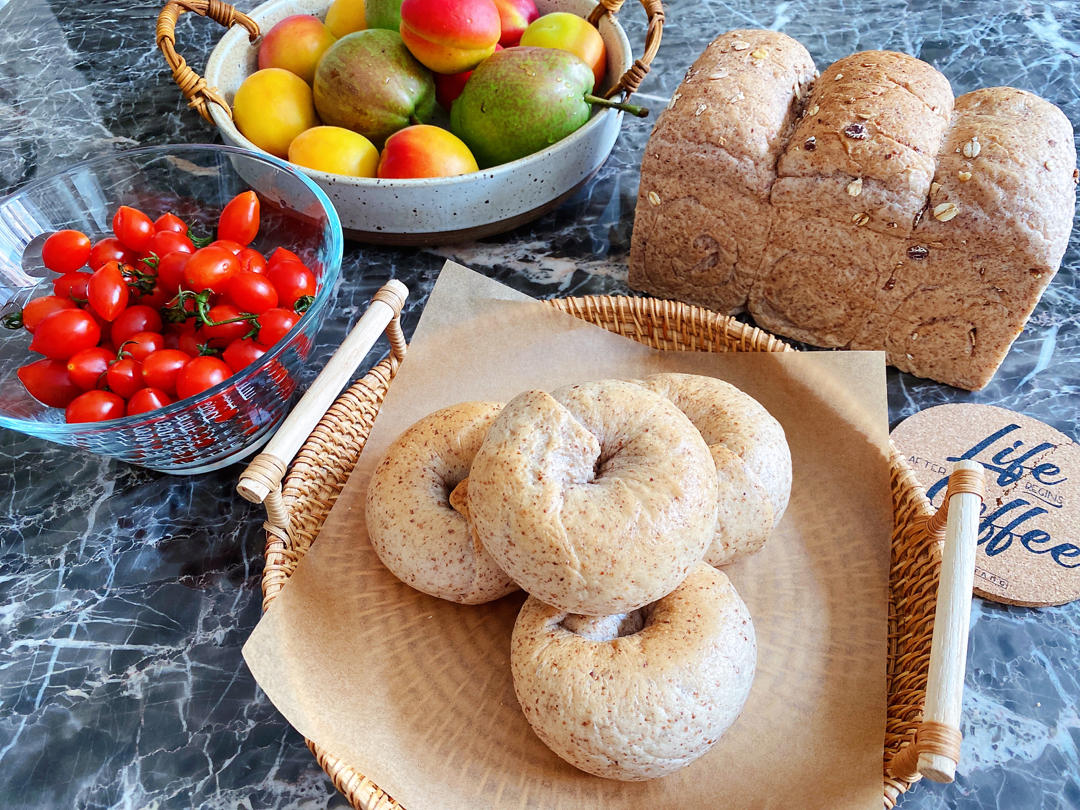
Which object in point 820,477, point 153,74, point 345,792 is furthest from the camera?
point 153,74

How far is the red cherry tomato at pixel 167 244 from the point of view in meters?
1.11

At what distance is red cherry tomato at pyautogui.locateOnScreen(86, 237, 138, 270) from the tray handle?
3.86 feet

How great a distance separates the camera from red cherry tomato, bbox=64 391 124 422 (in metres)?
0.96

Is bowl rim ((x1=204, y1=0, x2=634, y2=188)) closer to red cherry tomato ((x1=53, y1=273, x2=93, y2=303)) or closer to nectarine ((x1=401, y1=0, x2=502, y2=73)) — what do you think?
nectarine ((x1=401, y1=0, x2=502, y2=73))

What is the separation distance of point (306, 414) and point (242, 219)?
0.49 metres

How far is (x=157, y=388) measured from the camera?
0.99m

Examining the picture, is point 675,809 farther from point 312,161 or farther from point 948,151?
point 312,161

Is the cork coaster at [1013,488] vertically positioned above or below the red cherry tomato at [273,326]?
below

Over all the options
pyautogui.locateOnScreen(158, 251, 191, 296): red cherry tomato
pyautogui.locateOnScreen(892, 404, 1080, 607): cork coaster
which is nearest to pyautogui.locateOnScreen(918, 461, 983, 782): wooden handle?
pyautogui.locateOnScreen(892, 404, 1080, 607): cork coaster

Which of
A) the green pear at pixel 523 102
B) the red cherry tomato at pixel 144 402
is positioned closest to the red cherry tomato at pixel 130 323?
the red cherry tomato at pixel 144 402

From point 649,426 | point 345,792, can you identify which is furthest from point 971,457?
point 345,792

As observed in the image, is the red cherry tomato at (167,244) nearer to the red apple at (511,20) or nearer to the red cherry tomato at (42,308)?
the red cherry tomato at (42,308)

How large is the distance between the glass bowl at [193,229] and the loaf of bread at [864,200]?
1.89 ft

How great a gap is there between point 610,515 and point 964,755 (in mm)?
547
